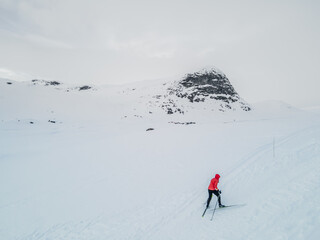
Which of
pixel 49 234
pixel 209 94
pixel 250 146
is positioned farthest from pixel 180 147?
pixel 209 94

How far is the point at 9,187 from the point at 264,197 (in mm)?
14363

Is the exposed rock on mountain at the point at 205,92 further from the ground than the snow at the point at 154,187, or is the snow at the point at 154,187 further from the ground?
the exposed rock on mountain at the point at 205,92

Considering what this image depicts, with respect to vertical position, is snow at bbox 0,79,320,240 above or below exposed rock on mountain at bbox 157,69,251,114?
below

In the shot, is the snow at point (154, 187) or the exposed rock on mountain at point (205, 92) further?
the exposed rock on mountain at point (205, 92)

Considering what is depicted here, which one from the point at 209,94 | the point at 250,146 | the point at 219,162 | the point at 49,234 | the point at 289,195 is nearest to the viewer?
the point at 49,234

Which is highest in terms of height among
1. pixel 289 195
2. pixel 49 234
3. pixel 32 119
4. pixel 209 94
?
pixel 209 94

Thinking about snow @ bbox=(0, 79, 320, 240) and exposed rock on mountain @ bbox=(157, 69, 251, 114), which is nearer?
snow @ bbox=(0, 79, 320, 240)

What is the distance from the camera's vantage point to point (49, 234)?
279 inches

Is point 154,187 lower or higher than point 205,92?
lower

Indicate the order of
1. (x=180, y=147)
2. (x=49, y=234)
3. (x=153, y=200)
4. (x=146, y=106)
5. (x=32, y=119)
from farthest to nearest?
(x=146, y=106) → (x=32, y=119) → (x=180, y=147) → (x=153, y=200) → (x=49, y=234)

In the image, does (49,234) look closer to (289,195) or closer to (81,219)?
(81,219)

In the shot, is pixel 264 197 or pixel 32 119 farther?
pixel 32 119

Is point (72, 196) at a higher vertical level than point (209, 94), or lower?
lower

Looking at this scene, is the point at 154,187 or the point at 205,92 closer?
the point at 154,187
